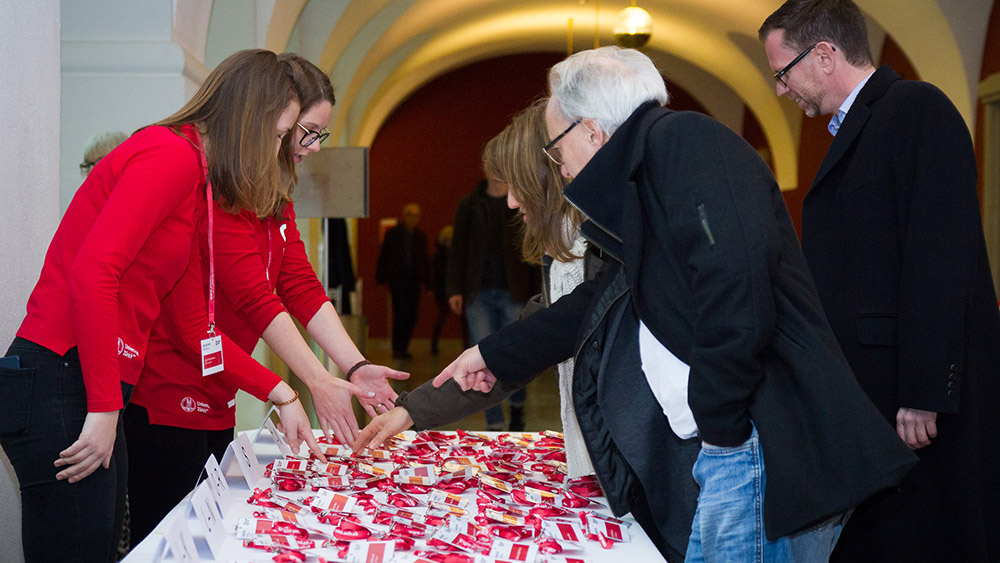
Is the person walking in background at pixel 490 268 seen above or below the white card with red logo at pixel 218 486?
above

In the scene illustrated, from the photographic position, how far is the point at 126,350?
5.83ft

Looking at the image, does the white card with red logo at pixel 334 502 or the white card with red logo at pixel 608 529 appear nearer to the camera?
the white card with red logo at pixel 608 529

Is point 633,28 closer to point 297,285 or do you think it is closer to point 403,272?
point 297,285

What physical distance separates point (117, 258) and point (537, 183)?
3.19 feet

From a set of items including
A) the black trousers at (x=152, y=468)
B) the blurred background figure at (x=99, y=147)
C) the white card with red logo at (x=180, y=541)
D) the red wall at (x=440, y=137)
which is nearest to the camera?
the white card with red logo at (x=180, y=541)

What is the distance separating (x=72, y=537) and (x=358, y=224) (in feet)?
44.8

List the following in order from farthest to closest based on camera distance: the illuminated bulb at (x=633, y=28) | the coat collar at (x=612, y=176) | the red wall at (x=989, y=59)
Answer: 1. the illuminated bulb at (x=633, y=28)
2. the red wall at (x=989, y=59)
3. the coat collar at (x=612, y=176)

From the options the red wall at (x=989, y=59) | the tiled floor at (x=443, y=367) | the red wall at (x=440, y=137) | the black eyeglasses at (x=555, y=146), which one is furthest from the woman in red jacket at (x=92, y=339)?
the red wall at (x=440, y=137)

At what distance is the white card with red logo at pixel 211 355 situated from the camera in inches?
77.3

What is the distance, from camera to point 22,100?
2186mm

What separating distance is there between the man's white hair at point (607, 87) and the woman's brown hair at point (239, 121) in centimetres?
69

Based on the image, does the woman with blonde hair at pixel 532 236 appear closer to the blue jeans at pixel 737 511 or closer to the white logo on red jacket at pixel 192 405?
the white logo on red jacket at pixel 192 405

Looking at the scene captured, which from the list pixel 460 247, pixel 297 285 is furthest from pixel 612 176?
pixel 460 247

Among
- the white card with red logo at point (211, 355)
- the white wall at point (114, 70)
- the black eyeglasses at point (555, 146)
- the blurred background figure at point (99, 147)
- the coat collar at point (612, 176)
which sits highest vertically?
the white wall at point (114, 70)
